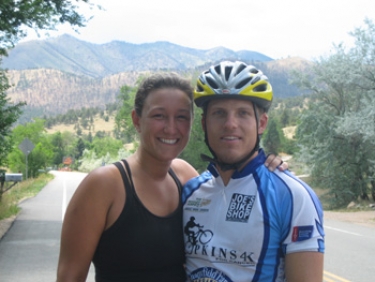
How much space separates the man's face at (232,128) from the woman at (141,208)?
0.65 ft

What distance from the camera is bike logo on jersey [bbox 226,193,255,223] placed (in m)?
2.39

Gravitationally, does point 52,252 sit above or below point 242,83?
below

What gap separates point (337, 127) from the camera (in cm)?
3103

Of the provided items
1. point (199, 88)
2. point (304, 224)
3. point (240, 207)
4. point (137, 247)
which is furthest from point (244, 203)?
point (199, 88)

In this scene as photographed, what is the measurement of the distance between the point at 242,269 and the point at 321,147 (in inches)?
1202

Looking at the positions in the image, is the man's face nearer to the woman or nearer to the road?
the woman

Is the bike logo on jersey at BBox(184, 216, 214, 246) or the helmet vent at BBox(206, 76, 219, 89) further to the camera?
the helmet vent at BBox(206, 76, 219, 89)

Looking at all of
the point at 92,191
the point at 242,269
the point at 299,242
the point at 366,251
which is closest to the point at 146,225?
the point at 92,191

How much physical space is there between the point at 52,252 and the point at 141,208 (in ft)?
27.8

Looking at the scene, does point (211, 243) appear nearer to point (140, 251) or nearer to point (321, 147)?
point (140, 251)

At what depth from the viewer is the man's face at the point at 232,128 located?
259 centimetres

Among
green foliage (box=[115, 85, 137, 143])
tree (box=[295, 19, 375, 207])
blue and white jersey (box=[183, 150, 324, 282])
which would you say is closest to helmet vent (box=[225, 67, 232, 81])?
blue and white jersey (box=[183, 150, 324, 282])

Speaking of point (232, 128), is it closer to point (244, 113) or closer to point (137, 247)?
point (244, 113)

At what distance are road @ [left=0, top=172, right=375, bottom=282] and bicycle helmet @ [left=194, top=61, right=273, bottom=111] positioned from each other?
6017 millimetres
